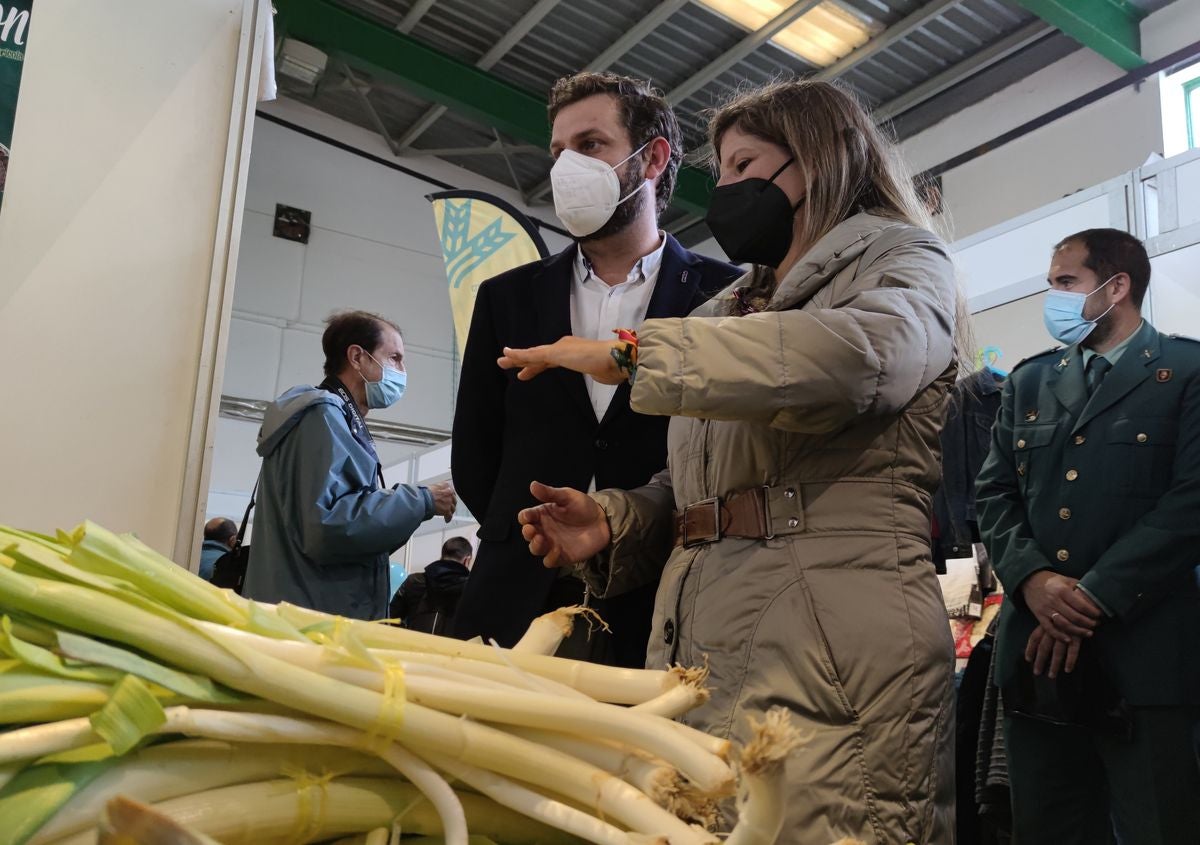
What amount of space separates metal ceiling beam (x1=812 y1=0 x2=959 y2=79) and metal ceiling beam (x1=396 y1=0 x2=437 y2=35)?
3124 millimetres

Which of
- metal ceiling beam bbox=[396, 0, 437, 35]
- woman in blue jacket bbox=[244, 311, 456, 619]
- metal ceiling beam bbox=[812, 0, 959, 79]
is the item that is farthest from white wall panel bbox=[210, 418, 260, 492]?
woman in blue jacket bbox=[244, 311, 456, 619]

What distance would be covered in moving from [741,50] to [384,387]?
577 cm

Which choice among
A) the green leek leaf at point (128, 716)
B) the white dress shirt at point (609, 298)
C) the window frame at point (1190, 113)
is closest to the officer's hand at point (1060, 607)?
the white dress shirt at point (609, 298)

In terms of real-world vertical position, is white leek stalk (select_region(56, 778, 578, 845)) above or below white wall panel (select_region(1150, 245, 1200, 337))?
below

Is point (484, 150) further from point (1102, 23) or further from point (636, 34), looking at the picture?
point (1102, 23)

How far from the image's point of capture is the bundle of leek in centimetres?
55

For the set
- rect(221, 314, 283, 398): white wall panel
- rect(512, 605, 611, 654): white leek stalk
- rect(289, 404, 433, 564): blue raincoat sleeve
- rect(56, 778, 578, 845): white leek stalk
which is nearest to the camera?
rect(56, 778, 578, 845): white leek stalk

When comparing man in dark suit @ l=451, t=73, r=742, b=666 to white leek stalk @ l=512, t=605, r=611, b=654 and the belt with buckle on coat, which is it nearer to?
the belt with buckle on coat

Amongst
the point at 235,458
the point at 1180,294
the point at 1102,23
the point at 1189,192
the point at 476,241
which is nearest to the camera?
the point at 1189,192

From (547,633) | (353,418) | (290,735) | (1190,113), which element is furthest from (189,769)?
(1190,113)

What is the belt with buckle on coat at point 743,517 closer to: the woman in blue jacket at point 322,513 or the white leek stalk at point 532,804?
the white leek stalk at point 532,804

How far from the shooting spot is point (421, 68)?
858 cm

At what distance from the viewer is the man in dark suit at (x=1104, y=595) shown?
209 cm

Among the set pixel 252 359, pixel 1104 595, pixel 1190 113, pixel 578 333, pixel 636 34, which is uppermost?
pixel 636 34
